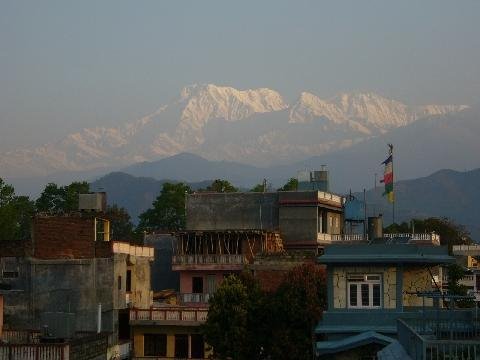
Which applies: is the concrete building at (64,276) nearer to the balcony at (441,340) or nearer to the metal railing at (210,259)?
the metal railing at (210,259)

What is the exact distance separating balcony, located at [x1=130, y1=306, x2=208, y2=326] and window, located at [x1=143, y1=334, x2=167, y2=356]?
4.68 feet

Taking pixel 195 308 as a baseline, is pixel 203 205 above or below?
above

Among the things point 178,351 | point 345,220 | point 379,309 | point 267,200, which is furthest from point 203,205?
point 379,309

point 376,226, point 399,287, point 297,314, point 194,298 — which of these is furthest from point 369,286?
point 194,298

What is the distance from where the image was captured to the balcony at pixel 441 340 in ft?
63.7

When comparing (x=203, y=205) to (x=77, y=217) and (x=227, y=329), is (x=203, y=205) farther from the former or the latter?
(x=227, y=329)

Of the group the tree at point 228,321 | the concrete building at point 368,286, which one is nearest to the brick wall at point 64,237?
the tree at point 228,321

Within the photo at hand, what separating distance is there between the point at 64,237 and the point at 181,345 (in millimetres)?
9675

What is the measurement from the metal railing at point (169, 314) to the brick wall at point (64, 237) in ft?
15.6

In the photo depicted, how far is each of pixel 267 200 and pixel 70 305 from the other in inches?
850

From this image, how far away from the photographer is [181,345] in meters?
63.0

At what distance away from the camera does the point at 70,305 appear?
197ft

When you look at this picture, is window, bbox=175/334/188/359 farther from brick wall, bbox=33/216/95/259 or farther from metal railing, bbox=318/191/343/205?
metal railing, bbox=318/191/343/205

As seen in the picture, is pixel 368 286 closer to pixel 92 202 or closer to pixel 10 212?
pixel 92 202
